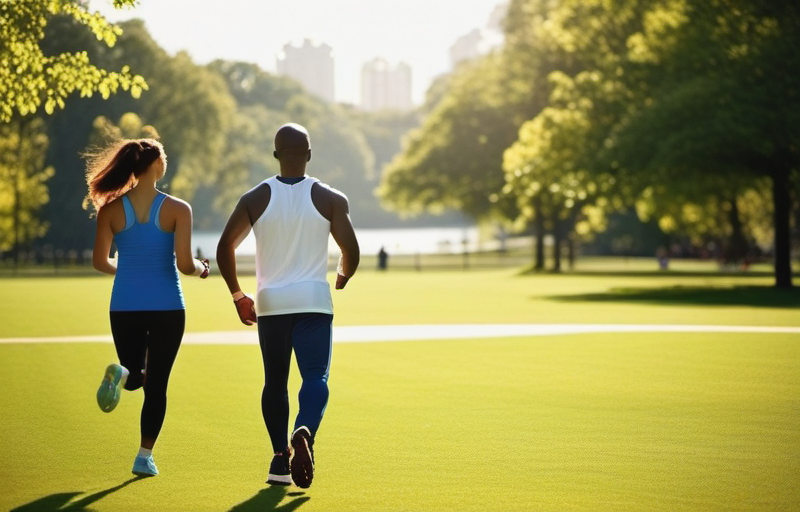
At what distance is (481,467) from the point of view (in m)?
8.20

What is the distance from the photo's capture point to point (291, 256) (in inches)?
284

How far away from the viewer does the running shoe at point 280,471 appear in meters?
7.52

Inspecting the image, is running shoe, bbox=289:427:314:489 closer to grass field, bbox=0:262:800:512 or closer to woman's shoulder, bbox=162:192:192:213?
grass field, bbox=0:262:800:512

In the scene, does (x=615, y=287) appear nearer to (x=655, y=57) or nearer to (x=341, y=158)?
(x=655, y=57)

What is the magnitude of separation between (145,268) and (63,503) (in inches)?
58.4

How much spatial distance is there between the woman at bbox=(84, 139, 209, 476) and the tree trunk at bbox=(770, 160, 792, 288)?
2983 cm

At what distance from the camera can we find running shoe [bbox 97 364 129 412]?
24.9ft

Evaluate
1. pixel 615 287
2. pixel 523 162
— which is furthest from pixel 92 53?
pixel 615 287

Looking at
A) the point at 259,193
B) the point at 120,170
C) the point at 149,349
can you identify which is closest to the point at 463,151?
the point at 120,170

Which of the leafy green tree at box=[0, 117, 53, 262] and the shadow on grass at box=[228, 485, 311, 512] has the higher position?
the leafy green tree at box=[0, 117, 53, 262]

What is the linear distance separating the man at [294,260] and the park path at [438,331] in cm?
1133

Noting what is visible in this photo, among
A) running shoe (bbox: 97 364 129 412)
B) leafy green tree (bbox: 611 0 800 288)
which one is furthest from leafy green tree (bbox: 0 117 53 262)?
running shoe (bbox: 97 364 129 412)

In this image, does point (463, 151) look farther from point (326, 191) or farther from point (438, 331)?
point (326, 191)

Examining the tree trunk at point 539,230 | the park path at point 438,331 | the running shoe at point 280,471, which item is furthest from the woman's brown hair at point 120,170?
the tree trunk at point 539,230
